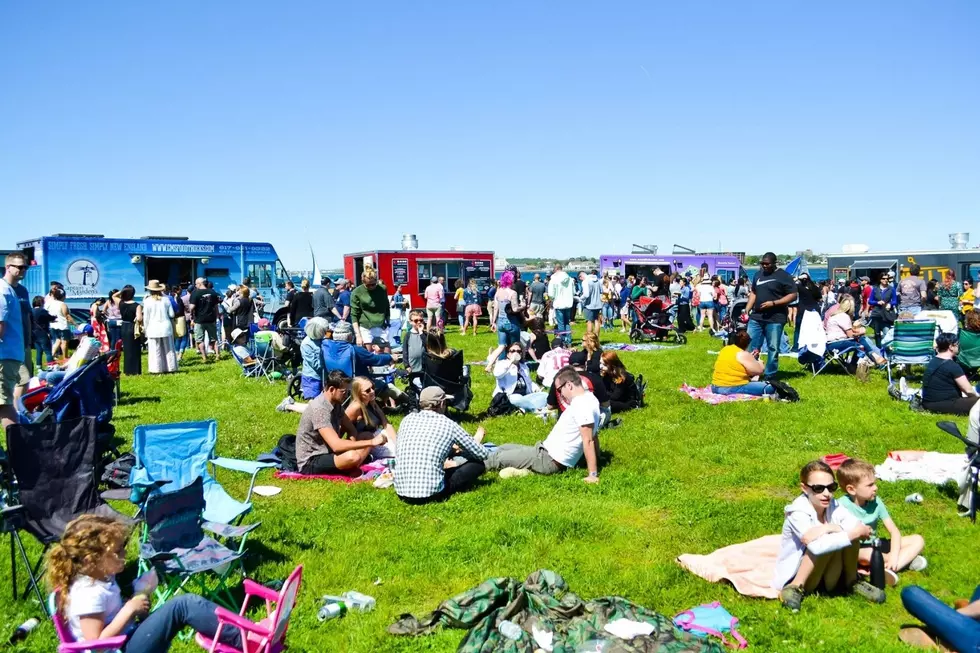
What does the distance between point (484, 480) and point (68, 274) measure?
16.2 meters

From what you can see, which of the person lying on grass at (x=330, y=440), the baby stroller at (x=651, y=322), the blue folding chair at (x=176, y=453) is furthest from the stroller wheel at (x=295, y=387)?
the baby stroller at (x=651, y=322)

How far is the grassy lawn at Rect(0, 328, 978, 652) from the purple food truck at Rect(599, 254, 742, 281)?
778 inches

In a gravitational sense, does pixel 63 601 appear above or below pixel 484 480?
above

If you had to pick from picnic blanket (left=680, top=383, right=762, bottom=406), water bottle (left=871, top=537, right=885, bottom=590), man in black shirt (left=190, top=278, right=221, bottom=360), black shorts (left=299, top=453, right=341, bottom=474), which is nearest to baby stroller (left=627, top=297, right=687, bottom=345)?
picnic blanket (left=680, top=383, right=762, bottom=406)

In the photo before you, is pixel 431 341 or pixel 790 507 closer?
pixel 790 507

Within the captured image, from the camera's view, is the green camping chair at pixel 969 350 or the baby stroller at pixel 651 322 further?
the baby stroller at pixel 651 322

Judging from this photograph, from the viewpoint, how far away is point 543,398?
952 cm

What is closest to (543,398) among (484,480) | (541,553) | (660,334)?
(484,480)

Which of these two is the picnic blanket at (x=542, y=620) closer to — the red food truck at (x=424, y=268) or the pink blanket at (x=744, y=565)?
the pink blanket at (x=744, y=565)

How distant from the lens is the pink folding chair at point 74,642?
3244 millimetres

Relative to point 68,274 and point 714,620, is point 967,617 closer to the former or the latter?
point 714,620

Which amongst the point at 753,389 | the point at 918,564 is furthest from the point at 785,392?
the point at 918,564

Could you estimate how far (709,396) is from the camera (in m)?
10.3

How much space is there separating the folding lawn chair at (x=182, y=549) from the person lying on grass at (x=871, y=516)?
3507mm
